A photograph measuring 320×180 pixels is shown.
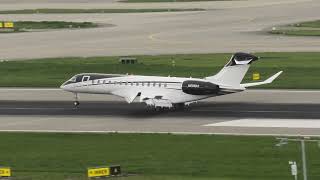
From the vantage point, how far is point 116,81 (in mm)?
86688

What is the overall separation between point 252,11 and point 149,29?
115 feet

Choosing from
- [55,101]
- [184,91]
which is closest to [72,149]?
[184,91]

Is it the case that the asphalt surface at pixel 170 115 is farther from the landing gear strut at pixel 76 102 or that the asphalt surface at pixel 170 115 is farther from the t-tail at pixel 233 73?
the t-tail at pixel 233 73

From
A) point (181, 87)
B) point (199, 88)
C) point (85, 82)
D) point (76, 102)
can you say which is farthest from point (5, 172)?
point (76, 102)

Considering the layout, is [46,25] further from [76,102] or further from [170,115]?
[170,115]

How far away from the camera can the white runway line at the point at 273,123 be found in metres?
74.4

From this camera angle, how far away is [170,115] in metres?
82.2

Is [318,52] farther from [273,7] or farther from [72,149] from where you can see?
[273,7]

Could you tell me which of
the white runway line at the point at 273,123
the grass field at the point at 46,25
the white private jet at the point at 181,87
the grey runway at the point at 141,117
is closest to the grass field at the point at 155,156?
the grey runway at the point at 141,117

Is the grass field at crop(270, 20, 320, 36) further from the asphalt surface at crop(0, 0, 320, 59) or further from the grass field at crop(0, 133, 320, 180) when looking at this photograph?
the grass field at crop(0, 133, 320, 180)

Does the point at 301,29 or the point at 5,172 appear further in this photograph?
the point at 301,29

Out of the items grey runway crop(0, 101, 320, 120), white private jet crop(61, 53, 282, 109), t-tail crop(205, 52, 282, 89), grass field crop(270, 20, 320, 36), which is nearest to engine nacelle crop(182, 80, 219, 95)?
white private jet crop(61, 53, 282, 109)

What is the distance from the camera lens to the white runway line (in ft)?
244

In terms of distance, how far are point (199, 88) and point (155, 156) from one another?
18.8m
